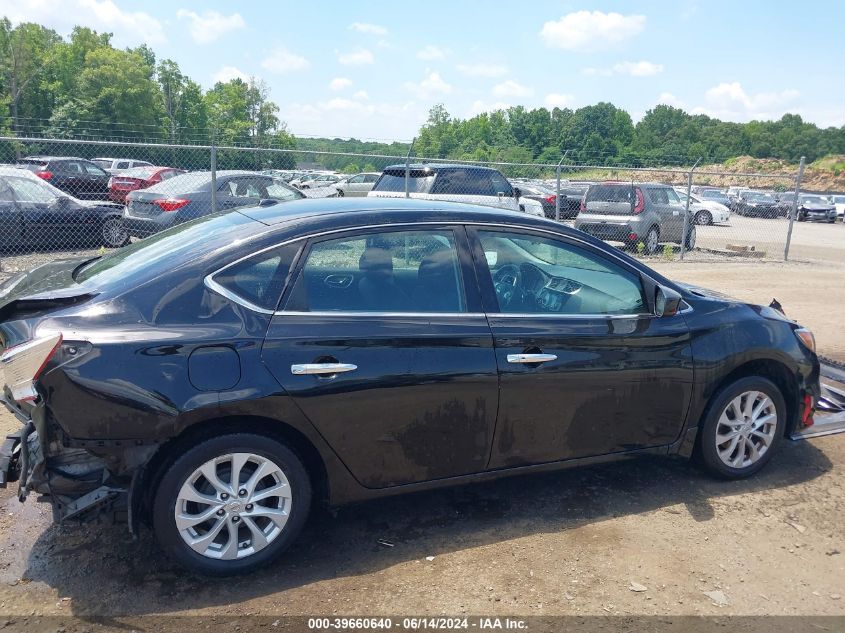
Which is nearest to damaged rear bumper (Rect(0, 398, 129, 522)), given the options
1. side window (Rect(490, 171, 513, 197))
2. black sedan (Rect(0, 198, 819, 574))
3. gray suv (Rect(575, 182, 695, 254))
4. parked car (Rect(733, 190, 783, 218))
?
black sedan (Rect(0, 198, 819, 574))

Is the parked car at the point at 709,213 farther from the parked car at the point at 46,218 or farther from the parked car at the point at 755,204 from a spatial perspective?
the parked car at the point at 46,218

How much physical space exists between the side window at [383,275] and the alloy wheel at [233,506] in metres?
0.76

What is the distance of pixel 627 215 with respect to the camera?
49.3ft

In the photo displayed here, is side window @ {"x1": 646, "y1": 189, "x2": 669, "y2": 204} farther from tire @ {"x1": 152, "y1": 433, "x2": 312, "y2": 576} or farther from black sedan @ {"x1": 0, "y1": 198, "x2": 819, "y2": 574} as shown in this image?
tire @ {"x1": 152, "y1": 433, "x2": 312, "y2": 576}

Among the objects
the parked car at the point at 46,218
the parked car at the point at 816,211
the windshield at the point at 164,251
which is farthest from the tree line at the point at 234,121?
the windshield at the point at 164,251

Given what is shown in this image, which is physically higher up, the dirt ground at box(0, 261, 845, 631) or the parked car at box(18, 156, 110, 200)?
the parked car at box(18, 156, 110, 200)

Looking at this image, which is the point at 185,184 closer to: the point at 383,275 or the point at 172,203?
the point at 172,203

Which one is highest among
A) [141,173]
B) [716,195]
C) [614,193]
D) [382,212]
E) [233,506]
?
[382,212]

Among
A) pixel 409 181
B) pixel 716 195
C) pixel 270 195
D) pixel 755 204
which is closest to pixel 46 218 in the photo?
pixel 270 195

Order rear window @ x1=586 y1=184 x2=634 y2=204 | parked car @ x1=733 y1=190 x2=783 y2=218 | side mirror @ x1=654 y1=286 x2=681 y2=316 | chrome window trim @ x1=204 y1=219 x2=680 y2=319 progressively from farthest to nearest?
1. parked car @ x1=733 y1=190 x2=783 y2=218
2. rear window @ x1=586 y1=184 x2=634 y2=204
3. side mirror @ x1=654 y1=286 x2=681 y2=316
4. chrome window trim @ x1=204 y1=219 x2=680 y2=319

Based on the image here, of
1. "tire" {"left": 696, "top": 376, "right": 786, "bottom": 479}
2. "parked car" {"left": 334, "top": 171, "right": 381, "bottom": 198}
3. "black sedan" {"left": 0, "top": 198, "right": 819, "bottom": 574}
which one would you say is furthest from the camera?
"parked car" {"left": 334, "top": 171, "right": 381, "bottom": 198}

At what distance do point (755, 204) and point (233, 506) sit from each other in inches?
1360

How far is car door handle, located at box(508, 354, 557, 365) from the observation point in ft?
11.6

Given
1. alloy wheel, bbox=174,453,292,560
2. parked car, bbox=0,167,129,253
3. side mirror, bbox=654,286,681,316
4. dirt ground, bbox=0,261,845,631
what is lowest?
dirt ground, bbox=0,261,845,631
